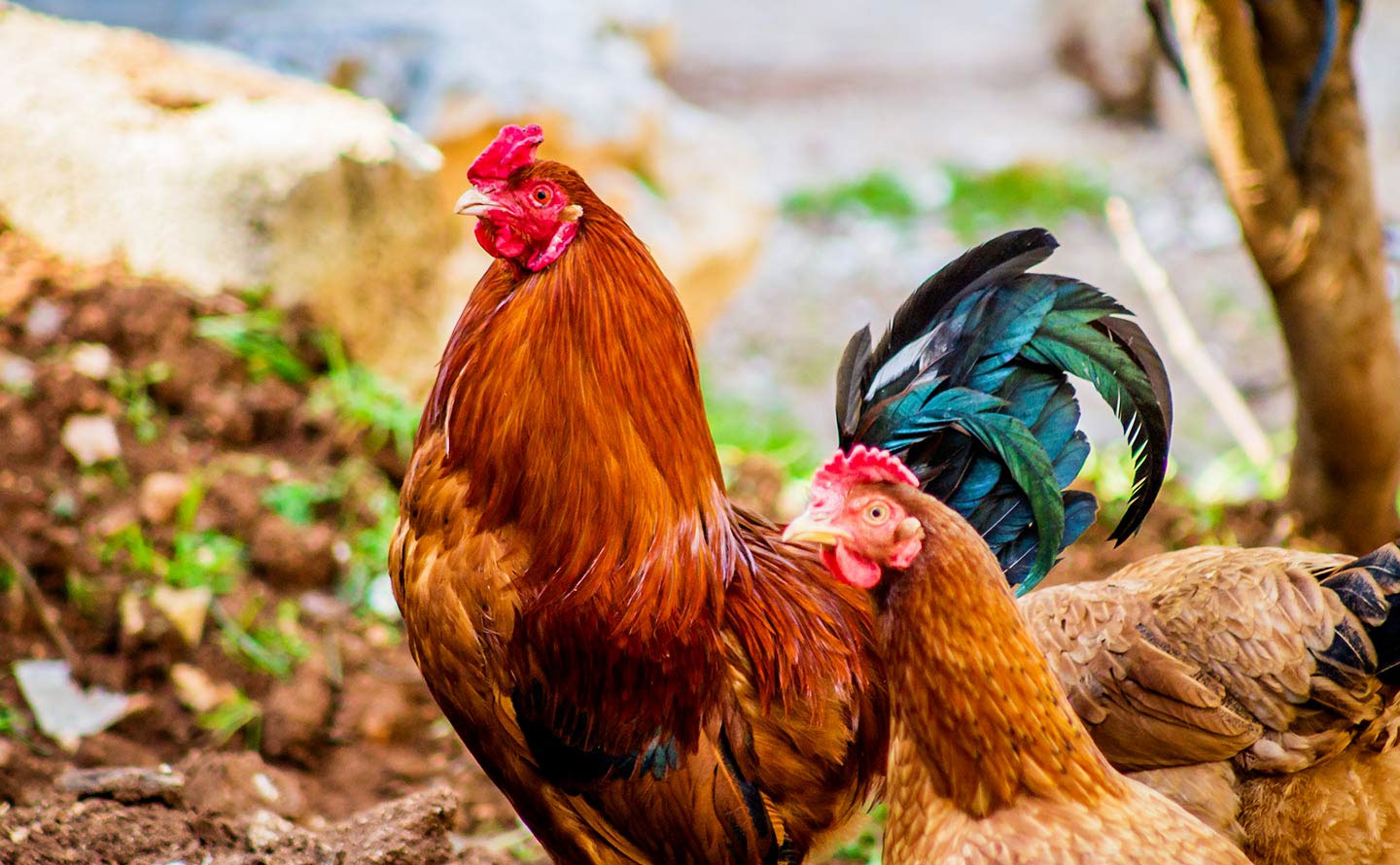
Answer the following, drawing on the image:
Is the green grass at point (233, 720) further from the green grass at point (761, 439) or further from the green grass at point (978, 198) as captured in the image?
the green grass at point (978, 198)

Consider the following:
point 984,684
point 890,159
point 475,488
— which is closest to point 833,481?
point 984,684

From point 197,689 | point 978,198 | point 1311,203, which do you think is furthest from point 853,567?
point 978,198

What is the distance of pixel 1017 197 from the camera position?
35.1 feet

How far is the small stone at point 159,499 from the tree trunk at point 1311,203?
11.7ft

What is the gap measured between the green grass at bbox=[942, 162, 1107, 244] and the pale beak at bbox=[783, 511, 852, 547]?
26.5 feet

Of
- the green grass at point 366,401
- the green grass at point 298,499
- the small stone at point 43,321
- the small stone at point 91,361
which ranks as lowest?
the green grass at point 298,499

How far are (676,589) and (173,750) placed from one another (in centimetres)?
194

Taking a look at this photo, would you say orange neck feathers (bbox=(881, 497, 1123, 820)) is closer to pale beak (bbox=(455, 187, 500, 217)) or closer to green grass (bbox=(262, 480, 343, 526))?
pale beak (bbox=(455, 187, 500, 217))

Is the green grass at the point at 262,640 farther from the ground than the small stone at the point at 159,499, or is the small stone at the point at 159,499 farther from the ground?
the small stone at the point at 159,499

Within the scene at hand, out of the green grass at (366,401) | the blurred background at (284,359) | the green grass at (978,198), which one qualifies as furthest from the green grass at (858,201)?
the green grass at (366,401)

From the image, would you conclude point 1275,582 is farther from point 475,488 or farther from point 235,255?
point 235,255

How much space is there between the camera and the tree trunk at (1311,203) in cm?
371

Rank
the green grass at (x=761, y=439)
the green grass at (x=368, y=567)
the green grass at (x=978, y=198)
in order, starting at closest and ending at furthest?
the green grass at (x=368, y=567) < the green grass at (x=761, y=439) < the green grass at (x=978, y=198)

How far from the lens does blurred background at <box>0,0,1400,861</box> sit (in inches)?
157
